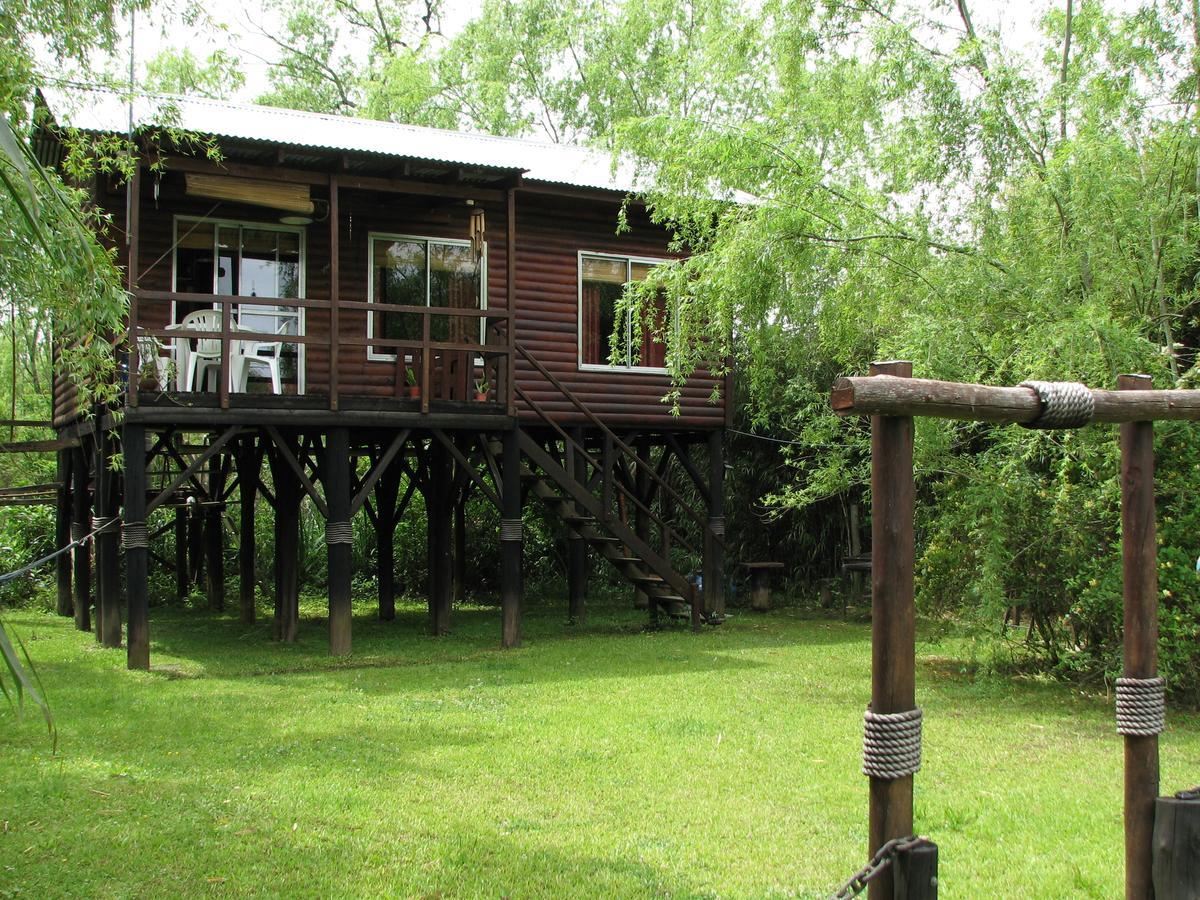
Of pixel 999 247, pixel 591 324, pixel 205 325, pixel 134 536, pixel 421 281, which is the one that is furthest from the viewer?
pixel 591 324

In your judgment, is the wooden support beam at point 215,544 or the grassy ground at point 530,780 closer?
the grassy ground at point 530,780

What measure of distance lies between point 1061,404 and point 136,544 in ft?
31.8

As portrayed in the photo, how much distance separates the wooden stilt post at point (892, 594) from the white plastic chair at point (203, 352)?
9934 mm

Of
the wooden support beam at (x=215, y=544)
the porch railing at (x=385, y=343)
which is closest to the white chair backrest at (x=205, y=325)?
the porch railing at (x=385, y=343)

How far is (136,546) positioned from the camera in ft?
37.9

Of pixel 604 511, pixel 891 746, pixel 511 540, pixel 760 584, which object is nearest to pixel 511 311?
pixel 511 540

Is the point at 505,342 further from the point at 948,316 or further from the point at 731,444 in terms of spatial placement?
the point at 731,444

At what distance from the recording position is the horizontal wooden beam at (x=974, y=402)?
3.56m

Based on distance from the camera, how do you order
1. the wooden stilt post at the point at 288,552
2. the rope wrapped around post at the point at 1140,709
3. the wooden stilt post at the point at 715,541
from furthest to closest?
the wooden stilt post at the point at 715,541 < the wooden stilt post at the point at 288,552 < the rope wrapped around post at the point at 1140,709

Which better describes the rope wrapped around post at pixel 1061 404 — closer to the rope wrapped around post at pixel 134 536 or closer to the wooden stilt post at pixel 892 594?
the wooden stilt post at pixel 892 594

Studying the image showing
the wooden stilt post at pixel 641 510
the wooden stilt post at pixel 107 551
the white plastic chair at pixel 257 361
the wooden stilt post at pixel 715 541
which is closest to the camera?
the white plastic chair at pixel 257 361

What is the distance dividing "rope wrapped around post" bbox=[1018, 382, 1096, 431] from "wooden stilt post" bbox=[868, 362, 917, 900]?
64 cm

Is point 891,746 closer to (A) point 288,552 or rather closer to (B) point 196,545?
(A) point 288,552

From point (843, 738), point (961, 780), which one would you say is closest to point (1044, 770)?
point (961, 780)
